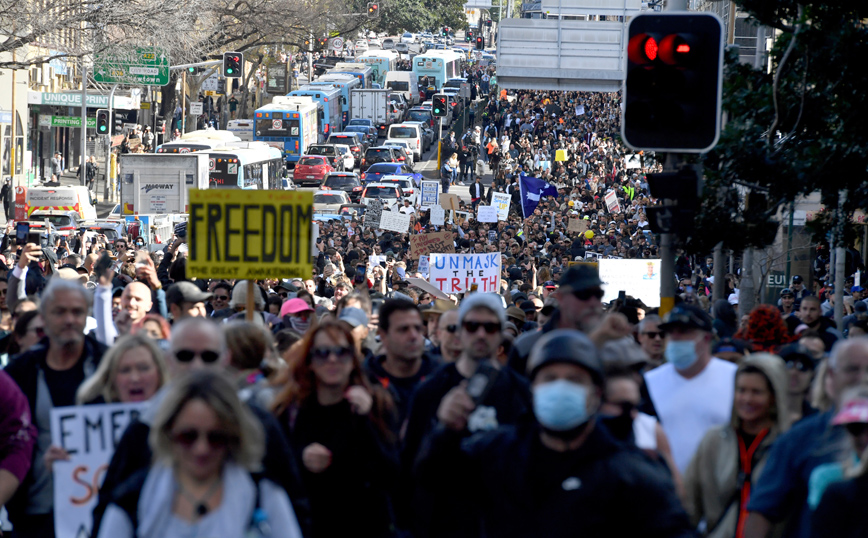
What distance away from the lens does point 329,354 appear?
5.23 m

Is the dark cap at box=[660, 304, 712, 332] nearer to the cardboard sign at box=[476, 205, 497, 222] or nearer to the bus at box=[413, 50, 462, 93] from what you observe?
the cardboard sign at box=[476, 205, 497, 222]

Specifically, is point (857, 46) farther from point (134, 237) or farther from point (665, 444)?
point (134, 237)

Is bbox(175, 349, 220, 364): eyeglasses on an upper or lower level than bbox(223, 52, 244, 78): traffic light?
lower

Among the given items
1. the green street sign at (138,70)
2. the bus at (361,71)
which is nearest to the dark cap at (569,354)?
the green street sign at (138,70)

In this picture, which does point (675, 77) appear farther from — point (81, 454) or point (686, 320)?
point (81, 454)

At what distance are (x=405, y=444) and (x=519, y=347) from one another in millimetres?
937

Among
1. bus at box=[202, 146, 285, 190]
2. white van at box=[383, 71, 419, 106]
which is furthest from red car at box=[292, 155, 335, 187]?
white van at box=[383, 71, 419, 106]

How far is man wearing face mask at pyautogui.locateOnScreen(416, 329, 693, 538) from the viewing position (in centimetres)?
392

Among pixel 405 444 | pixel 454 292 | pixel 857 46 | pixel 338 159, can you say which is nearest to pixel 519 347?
pixel 405 444

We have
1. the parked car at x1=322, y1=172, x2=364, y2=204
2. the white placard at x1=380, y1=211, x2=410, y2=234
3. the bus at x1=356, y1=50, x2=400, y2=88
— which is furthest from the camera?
the bus at x1=356, y1=50, x2=400, y2=88

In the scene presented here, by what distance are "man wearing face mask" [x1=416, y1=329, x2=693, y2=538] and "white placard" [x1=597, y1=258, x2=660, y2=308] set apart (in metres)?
12.8

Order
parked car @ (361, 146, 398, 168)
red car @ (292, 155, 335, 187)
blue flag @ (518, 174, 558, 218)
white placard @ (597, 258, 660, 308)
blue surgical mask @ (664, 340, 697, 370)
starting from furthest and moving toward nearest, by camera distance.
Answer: parked car @ (361, 146, 398, 168) → red car @ (292, 155, 335, 187) → blue flag @ (518, 174, 558, 218) → white placard @ (597, 258, 660, 308) → blue surgical mask @ (664, 340, 697, 370)

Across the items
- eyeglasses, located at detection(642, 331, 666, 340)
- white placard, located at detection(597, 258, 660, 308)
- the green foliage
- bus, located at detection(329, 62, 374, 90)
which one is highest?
bus, located at detection(329, 62, 374, 90)

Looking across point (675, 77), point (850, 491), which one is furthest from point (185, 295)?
point (850, 491)
